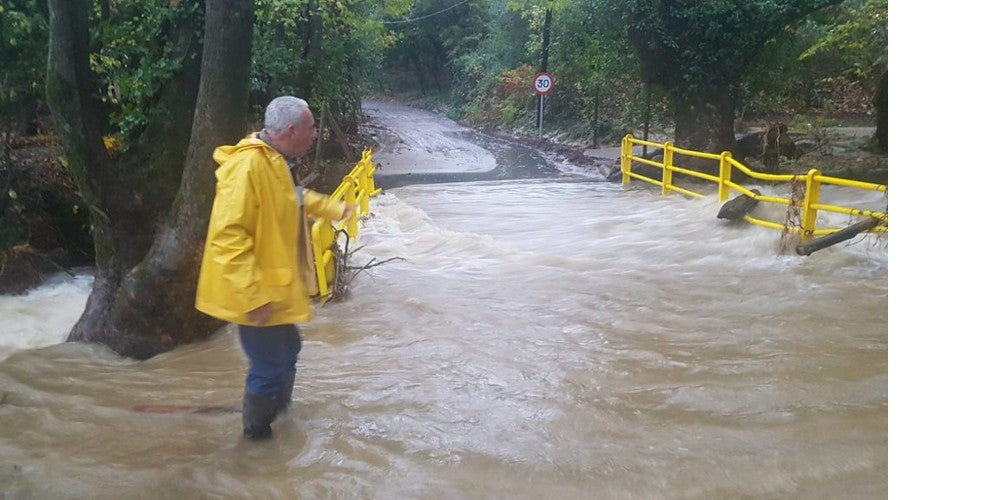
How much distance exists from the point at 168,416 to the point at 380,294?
334 cm

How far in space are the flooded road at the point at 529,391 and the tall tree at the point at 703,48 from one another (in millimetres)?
7823

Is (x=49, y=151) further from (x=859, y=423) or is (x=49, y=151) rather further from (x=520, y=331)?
(x=859, y=423)

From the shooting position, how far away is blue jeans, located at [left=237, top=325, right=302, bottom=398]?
152 inches

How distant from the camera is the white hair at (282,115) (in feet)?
12.5

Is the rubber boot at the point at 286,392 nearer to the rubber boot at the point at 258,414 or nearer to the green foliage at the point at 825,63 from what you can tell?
the rubber boot at the point at 258,414

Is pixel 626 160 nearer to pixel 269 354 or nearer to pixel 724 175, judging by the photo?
pixel 724 175

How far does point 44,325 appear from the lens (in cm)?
954

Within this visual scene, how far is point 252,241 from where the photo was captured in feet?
12.1

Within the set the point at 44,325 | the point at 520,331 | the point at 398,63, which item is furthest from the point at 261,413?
the point at 398,63

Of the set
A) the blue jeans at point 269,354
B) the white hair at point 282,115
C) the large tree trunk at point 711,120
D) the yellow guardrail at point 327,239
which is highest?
the large tree trunk at point 711,120

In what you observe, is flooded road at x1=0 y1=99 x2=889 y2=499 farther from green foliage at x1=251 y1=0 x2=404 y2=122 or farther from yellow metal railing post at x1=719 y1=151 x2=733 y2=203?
green foliage at x1=251 y1=0 x2=404 y2=122

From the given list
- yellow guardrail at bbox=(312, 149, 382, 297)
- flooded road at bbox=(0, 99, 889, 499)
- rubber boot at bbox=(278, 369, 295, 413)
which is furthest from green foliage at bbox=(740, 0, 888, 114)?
rubber boot at bbox=(278, 369, 295, 413)

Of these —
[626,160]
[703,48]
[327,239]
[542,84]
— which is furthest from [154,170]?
[542,84]

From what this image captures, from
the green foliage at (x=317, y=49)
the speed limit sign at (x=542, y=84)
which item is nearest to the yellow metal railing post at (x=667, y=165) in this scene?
the green foliage at (x=317, y=49)
